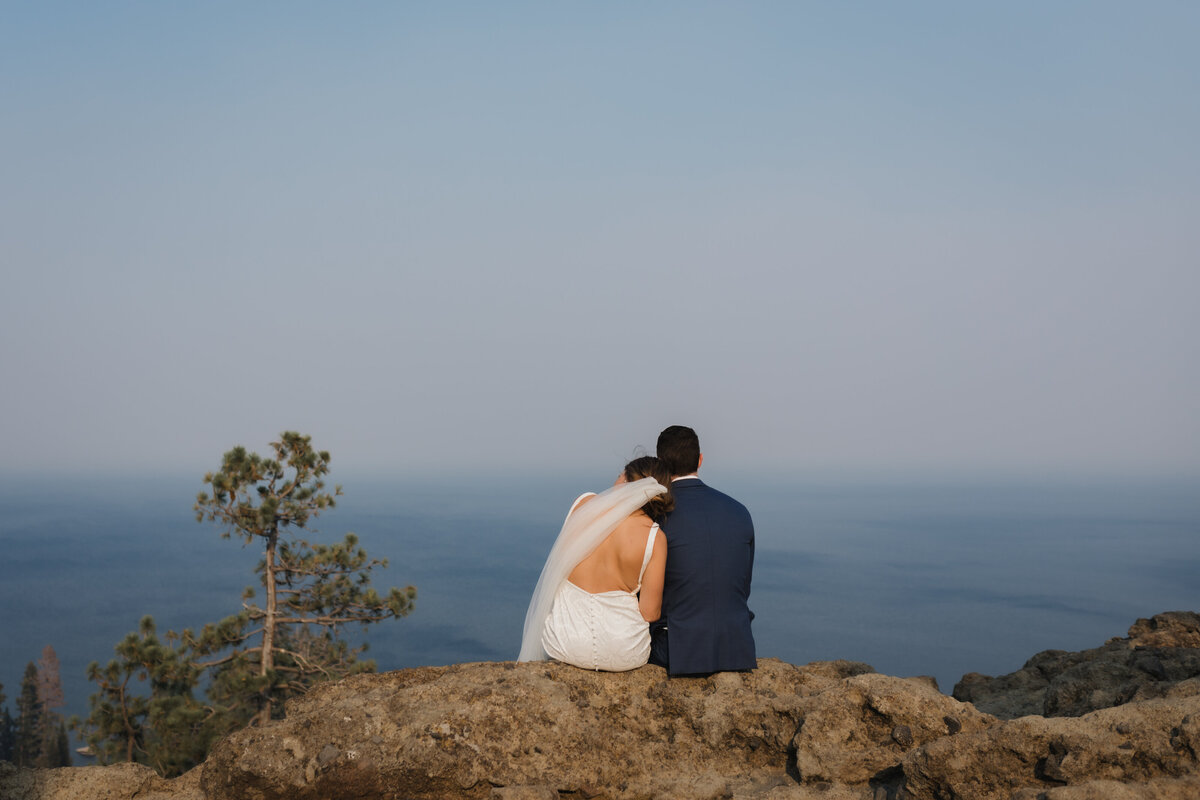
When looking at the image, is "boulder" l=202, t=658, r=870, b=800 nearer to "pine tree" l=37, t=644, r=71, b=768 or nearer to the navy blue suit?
the navy blue suit

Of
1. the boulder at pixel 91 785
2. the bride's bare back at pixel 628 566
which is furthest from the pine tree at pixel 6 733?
the bride's bare back at pixel 628 566

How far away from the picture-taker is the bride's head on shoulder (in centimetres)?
514

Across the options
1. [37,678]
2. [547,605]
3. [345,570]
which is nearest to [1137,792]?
[547,605]

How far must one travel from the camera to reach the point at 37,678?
4288cm

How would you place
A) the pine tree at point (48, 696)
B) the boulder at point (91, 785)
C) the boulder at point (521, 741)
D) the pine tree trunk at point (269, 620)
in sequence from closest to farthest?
the boulder at point (521, 741) < the boulder at point (91, 785) < the pine tree trunk at point (269, 620) < the pine tree at point (48, 696)

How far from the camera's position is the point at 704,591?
5.07 metres

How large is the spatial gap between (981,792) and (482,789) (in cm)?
235

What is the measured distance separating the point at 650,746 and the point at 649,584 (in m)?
0.98

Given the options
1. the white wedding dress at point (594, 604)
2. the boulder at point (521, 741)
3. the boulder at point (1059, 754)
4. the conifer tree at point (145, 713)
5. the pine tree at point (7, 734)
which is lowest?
the pine tree at point (7, 734)

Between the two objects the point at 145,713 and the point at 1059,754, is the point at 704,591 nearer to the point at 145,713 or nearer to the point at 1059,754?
the point at 1059,754

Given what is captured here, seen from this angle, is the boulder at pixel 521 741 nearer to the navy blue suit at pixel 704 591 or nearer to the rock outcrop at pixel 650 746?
the rock outcrop at pixel 650 746

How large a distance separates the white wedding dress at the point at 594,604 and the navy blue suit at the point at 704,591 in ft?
0.57

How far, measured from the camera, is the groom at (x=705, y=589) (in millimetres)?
4992

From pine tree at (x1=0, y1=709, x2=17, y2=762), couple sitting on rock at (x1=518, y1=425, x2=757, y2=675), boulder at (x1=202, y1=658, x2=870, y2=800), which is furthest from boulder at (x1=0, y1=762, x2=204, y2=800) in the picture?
pine tree at (x1=0, y1=709, x2=17, y2=762)
